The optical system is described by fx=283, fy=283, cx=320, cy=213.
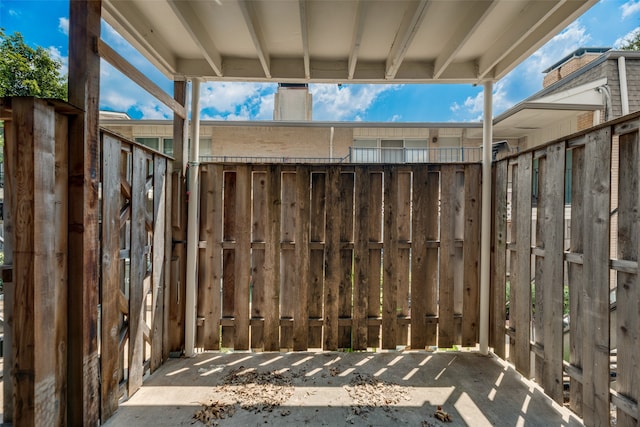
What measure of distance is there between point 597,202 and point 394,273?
5.62 feet

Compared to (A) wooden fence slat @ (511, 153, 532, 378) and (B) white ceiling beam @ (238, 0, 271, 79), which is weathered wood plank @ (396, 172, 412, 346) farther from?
(B) white ceiling beam @ (238, 0, 271, 79)

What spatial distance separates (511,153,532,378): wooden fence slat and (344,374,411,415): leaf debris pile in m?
1.12

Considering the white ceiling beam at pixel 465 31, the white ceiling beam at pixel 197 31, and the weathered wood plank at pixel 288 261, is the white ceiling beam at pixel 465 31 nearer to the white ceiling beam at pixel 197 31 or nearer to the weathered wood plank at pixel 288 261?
the weathered wood plank at pixel 288 261

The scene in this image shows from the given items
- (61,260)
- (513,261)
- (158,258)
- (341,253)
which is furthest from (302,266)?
(513,261)

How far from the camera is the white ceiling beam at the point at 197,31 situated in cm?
206

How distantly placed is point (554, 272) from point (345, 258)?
1.77 metres

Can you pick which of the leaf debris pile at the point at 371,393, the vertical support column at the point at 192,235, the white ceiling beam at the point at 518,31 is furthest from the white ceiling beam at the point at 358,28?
the leaf debris pile at the point at 371,393

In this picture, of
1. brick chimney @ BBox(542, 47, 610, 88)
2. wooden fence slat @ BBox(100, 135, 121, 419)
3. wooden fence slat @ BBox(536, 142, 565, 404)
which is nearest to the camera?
wooden fence slat @ BBox(100, 135, 121, 419)

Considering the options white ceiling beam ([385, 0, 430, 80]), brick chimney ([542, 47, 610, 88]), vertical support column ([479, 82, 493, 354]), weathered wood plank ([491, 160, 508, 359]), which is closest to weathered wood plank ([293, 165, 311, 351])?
white ceiling beam ([385, 0, 430, 80])

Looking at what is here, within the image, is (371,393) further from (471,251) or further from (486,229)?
(486,229)

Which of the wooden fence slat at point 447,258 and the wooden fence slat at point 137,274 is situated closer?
the wooden fence slat at point 137,274

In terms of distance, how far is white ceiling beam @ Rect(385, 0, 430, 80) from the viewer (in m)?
1.99

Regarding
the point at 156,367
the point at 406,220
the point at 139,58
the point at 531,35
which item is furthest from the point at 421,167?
the point at 156,367

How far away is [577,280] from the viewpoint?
1993 millimetres
